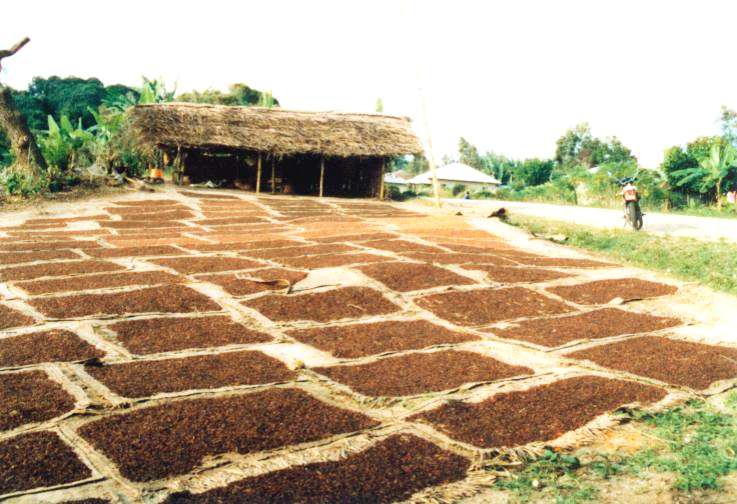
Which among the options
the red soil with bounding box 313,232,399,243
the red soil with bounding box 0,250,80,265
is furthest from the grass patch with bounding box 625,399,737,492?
the red soil with bounding box 0,250,80,265

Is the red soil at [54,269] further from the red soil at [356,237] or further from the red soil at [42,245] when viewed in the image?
the red soil at [356,237]

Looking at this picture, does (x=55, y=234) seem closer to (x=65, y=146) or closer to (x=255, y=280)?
(x=255, y=280)

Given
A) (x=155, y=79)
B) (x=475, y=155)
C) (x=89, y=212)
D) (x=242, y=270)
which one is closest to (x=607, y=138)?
(x=475, y=155)

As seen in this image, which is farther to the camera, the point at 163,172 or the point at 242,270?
the point at 163,172

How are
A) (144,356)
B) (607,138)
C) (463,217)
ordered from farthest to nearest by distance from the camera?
(607,138) → (463,217) → (144,356)

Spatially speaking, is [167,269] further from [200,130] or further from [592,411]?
[200,130]

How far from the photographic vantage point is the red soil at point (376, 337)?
4.50m

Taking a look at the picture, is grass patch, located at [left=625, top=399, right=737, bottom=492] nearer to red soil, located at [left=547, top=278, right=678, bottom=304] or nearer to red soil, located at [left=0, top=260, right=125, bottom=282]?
red soil, located at [left=547, top=278, right=678, bottom=304]

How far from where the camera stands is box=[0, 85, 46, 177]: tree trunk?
16.4 metres

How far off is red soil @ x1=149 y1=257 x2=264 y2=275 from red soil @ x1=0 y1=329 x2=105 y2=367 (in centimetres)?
219

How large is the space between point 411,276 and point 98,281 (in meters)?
2.76

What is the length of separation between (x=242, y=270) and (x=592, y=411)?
408 cm

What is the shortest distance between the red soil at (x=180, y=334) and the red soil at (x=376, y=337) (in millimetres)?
358

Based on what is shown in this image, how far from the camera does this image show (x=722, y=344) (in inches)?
186
